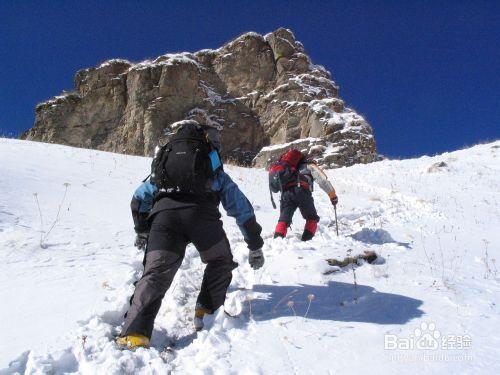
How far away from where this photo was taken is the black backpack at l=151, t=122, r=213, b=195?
314cm

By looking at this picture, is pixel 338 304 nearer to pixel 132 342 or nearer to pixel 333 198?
pixel 132 342

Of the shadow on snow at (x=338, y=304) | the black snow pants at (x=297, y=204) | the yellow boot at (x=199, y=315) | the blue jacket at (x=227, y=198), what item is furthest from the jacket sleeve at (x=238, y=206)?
the black snow pants at (x=297, y=204)

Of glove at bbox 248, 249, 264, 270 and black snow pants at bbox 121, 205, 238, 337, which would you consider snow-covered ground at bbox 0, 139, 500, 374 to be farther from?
glove at bbox 248, 249, 264, 270

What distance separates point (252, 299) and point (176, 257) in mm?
1014

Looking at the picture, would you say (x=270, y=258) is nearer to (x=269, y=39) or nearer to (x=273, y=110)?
(x=273, y=110)

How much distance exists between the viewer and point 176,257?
303cm


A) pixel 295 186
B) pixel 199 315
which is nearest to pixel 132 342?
pixel 199 315

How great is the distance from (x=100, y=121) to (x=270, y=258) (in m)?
53.1

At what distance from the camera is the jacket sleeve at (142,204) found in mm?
3543

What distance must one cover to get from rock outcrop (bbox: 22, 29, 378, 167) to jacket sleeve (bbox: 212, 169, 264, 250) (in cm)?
4067

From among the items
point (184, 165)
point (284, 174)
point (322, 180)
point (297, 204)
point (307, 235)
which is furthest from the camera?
point (322, 180)

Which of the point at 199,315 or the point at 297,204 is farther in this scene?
the point at 297,204

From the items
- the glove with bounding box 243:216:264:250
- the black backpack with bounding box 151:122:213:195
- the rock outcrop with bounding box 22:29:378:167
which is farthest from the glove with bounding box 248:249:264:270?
the rock outcrop with bounding box 22:29:378:167

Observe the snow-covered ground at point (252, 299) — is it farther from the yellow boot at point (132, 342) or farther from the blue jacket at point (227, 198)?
the blue jacket at point (227, 198)
